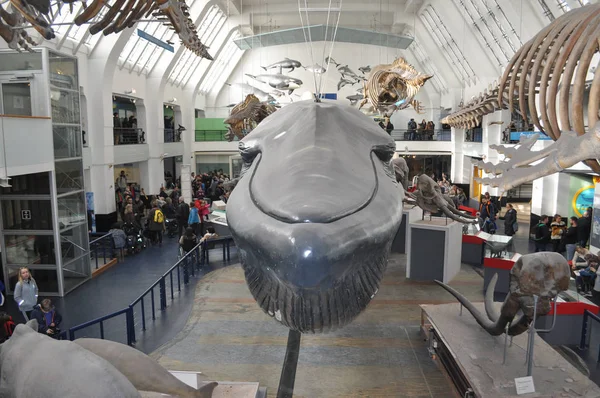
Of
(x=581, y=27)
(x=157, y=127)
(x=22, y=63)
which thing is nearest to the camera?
(x=581, y=27)

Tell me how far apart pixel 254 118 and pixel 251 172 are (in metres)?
12.0

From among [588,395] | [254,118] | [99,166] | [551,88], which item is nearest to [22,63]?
[254,118]

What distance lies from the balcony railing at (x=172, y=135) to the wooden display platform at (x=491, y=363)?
22.7 meters

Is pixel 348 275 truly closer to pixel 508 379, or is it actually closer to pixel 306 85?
pixel 508 379

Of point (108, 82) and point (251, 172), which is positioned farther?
point (108, 82)

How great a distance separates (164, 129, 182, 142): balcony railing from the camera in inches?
1069

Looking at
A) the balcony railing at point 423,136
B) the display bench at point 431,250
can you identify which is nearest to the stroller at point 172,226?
the display bench at point 431,250

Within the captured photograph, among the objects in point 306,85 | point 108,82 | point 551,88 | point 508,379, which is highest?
point 306,85

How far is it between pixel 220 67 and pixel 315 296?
1432 inches

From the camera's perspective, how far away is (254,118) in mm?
13305

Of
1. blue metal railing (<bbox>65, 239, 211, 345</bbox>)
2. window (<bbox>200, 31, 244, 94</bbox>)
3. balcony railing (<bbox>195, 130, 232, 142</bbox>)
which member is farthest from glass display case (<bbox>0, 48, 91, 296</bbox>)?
window (<bbox>200, 31, 244, 94</bbox>)

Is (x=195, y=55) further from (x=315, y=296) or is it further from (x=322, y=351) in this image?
(x=315, y=296)

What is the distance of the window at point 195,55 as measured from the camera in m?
27.7

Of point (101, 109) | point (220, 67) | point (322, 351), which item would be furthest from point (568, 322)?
point (220, 67)
